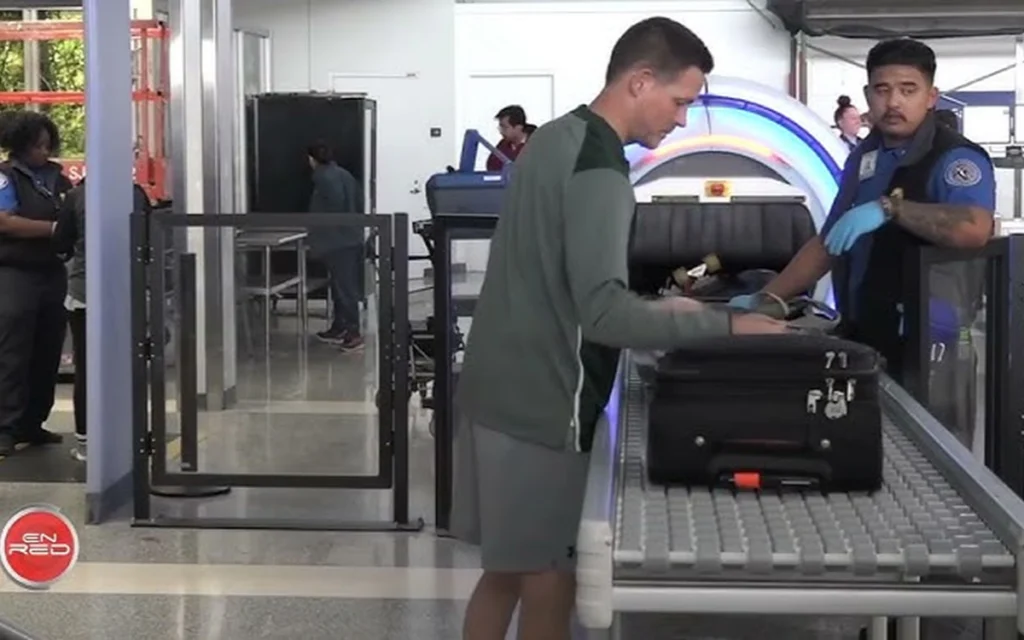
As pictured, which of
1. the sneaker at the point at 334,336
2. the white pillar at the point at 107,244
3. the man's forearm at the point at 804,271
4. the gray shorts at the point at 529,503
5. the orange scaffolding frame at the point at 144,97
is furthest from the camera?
the sneaker at the point at 334,336

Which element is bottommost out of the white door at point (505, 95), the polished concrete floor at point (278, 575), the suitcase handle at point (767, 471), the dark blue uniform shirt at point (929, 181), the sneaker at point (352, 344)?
the polished concrete floor at point (278, 575)

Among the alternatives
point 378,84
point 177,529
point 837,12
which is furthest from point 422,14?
point 177,529

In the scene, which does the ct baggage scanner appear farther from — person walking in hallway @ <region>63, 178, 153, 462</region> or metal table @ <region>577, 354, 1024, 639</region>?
person walking in hallway @ <region>63, 178, 153, 462</region>

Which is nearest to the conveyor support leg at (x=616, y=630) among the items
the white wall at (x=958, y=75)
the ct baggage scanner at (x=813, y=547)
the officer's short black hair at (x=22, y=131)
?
the ct baggage scanner at (x=813, y=547)

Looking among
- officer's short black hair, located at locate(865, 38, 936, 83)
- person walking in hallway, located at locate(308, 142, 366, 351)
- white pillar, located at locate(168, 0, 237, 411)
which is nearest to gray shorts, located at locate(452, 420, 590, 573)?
officer's short black hair, located at locate(865, 38, 936, 83)

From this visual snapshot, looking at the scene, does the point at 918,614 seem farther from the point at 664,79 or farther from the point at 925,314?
the point at 925,314

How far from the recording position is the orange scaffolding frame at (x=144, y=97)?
8.56 metres

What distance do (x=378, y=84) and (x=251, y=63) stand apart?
4.23ft

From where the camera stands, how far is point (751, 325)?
2254mm

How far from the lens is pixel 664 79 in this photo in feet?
8.14

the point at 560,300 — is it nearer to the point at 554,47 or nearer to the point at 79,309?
the point at 79,309

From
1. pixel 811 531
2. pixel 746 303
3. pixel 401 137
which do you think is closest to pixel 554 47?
pixel 401 137

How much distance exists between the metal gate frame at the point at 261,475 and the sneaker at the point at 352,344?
13.7ft

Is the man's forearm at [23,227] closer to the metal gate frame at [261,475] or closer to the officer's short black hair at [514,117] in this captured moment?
the metal gate frame at [261,475]
